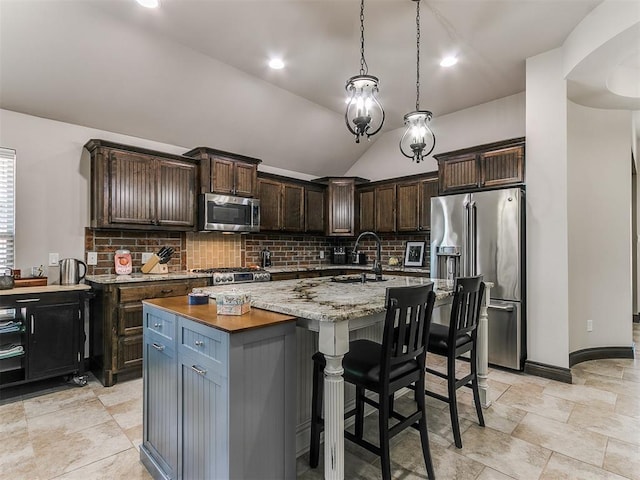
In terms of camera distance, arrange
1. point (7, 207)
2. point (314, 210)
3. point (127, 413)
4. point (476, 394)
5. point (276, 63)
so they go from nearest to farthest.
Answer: point (476, 394) < point (127, 413) < point (7, 207) < point (276, 63) < point (314, 210)

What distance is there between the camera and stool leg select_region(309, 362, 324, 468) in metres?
1.92

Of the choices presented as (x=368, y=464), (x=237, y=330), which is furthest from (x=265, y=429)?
(x=368, y=464)

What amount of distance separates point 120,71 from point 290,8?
69.7 inches

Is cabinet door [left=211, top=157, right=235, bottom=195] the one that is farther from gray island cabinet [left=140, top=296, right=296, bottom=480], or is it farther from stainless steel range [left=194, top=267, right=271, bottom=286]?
gray island cabinet [left=140, top=296, right=296, bottom=480]

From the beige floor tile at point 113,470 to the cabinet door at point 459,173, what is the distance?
3.94 m

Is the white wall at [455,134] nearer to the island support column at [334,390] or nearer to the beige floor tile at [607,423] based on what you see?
the beige floor tile at [607,423]

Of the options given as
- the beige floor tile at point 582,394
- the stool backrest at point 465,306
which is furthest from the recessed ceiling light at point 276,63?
the beige floor tile at point 582,394

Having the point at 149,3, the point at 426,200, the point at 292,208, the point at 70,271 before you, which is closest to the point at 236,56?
the point at 149,3

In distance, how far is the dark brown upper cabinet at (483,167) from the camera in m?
3.64

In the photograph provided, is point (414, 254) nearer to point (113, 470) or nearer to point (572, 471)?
point (572, 471)

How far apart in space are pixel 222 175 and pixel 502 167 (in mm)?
3229

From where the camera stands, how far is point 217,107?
4.07 meters

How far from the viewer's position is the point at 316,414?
1.92 m

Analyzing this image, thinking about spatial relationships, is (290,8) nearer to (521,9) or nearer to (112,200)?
(521,9)
